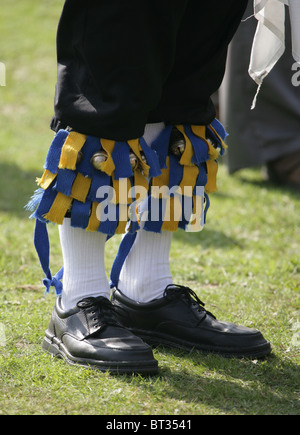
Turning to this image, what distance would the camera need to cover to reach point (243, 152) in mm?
3623

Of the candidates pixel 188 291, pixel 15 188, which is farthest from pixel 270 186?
pixel 188 291

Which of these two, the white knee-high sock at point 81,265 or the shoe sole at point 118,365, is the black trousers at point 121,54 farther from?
the shoe sole at point 118,365

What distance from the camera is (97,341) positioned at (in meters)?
1.48

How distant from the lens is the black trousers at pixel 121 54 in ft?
4.41

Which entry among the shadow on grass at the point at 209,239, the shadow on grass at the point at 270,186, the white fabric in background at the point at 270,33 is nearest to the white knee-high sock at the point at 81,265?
the white fabric in background at the point at 270,33

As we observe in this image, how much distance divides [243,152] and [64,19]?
235cm

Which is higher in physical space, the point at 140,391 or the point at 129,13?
the point at 129,13

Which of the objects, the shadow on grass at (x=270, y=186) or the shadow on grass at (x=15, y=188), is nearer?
the shadow on grass at (x=15, y=188)

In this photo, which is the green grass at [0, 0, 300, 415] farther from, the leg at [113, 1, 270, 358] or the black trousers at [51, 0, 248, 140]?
the black trousers at [51, 0, 248, 140]

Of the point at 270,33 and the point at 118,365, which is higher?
the point at 270,33

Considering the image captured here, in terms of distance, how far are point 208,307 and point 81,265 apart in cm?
56

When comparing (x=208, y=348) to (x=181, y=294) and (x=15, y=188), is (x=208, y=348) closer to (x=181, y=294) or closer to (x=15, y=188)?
(x=181, y=294)

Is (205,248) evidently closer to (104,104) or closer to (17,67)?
(104,104)
